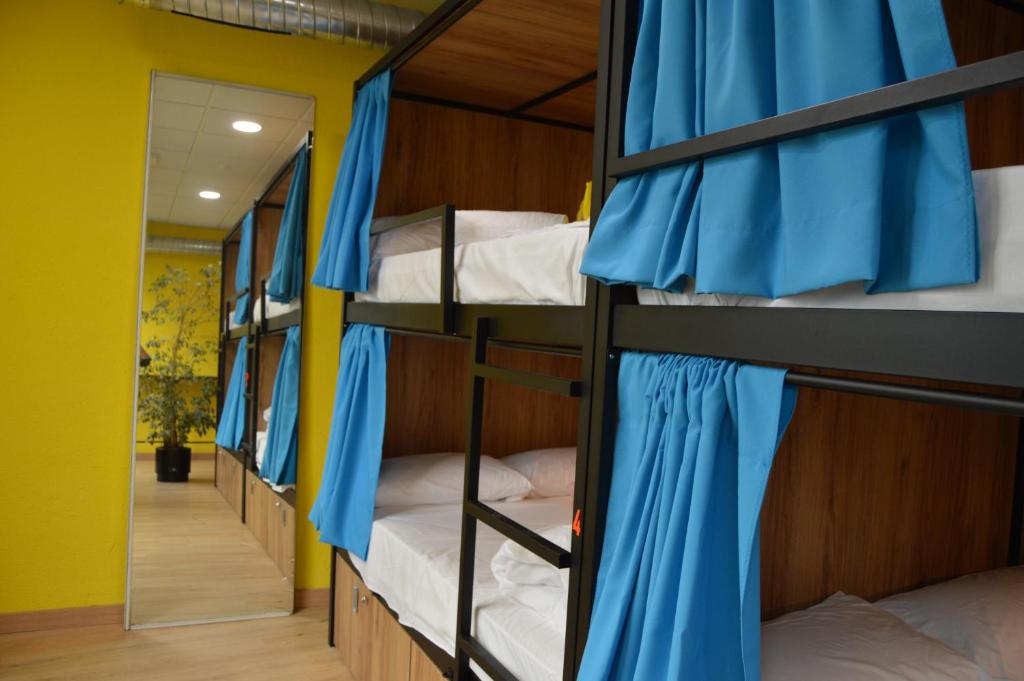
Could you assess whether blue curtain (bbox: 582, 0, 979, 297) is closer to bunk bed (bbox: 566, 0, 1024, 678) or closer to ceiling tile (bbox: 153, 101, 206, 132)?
bunk bed (bbox: 566, 0, 1024, 678)

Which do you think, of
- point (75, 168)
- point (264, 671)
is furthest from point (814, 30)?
point (75, 168)

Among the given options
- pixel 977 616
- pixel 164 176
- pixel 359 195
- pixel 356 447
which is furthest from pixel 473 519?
pixel 164 176

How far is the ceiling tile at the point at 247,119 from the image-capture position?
336cm

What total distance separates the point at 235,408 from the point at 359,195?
119cm

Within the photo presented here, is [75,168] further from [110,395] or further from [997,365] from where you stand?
[997,365]

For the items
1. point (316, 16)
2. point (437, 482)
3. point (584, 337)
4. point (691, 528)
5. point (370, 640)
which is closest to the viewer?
point (691, 528)

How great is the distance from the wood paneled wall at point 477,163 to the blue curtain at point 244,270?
0.59 m

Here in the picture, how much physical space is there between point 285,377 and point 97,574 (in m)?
1.08

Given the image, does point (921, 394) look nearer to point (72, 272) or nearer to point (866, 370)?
point (866, 370)

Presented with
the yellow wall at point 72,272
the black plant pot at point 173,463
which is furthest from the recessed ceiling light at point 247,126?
the black plant pot at point 173,463

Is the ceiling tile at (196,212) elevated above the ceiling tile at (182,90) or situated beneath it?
situated beneath

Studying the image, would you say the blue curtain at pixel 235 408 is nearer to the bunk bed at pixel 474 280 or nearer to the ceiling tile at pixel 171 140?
the bunk bed at pixel 474 280

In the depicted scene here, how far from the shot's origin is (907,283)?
100cm

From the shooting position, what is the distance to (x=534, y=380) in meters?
1.76
